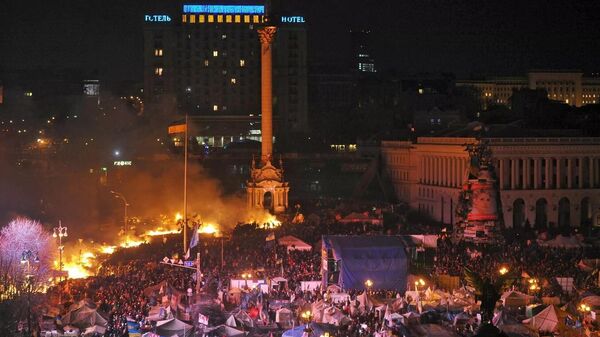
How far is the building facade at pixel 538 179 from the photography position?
69250 mm

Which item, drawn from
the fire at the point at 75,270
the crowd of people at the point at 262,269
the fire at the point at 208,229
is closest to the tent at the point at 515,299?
the crowd of people at the point at 262,269

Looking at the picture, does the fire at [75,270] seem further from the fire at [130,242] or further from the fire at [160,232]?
the fire at [160,232]

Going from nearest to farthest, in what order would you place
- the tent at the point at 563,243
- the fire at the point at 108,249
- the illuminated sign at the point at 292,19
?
the tent at the point at 563,243
the fire at the point at 108,249
the illuminated sign at the point at 292,19

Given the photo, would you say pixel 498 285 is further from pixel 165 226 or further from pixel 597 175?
pixel 597 175

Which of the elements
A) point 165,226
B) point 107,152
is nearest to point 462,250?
point 165,226

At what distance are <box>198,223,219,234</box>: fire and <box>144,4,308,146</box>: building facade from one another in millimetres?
56400

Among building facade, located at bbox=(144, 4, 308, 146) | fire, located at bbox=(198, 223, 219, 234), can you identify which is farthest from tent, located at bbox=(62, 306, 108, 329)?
building facade, located at bbox=(144, 4, 308, 146)

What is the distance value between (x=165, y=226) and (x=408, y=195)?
1124 inches

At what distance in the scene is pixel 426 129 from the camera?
90.9 meters

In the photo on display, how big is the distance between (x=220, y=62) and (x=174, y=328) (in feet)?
320

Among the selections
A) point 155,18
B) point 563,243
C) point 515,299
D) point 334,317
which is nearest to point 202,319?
point 334,317

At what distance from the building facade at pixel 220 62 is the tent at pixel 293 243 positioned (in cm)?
7327

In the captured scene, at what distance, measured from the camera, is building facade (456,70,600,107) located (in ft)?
513

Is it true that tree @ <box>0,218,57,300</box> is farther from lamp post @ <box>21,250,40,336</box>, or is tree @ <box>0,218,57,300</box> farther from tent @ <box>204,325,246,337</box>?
tent @ <box>204,325,246,337</box>
